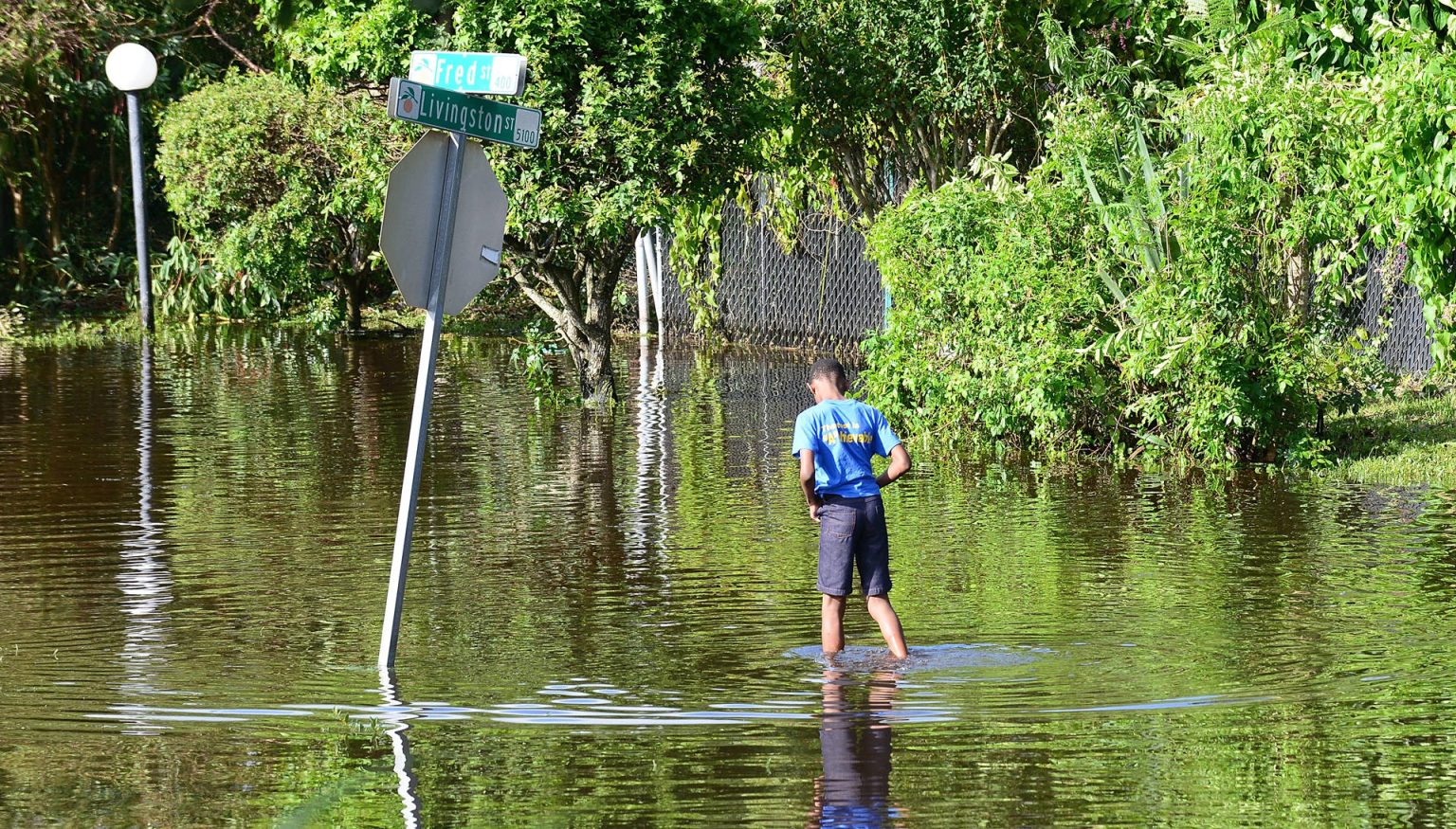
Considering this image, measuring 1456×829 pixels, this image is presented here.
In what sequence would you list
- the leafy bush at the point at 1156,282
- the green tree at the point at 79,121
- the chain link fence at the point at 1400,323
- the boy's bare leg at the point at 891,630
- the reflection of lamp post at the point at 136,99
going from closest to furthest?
the boy's bare leg at the point at 891,630
the leafy bush at the point at 1156,282
the chain link fence at the point at 1400,323
the reflection of lamp post at the point at 136,99
the green tree at the point at 79,121

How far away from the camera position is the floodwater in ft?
20.1

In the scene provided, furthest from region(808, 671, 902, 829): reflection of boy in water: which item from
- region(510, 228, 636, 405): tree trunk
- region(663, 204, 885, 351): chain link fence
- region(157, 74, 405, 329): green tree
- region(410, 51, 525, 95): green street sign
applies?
region(157, 74, 405, 329): green tree

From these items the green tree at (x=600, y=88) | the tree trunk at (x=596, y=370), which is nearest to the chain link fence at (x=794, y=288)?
the tree trunk at (x=596, y=370)

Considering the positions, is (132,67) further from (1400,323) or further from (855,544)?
(855,544)

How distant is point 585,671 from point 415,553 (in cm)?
330

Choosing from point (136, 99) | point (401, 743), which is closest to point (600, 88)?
point (401, 743)

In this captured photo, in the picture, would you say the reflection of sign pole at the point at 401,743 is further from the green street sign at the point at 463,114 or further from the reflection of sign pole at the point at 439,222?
the green street sign at the point at 463,114

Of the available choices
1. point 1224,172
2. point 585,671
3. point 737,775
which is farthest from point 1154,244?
point 737,775

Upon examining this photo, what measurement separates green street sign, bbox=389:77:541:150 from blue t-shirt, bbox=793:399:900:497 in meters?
1.68

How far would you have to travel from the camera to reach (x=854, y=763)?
21.3 feet

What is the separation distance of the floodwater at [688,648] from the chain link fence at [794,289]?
7.80m

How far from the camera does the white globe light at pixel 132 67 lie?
24.5m

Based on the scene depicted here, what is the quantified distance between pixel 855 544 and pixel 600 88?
800cm

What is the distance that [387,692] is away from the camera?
298 inches
